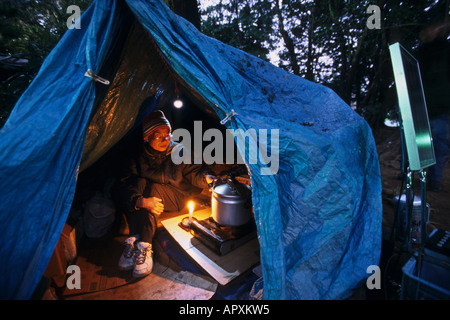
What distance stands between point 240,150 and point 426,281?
1430mm

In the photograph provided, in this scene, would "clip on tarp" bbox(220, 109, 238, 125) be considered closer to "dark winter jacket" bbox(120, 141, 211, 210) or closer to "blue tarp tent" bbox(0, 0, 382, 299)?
"blue tarp tent" bbox(0, 0, 382, 299)

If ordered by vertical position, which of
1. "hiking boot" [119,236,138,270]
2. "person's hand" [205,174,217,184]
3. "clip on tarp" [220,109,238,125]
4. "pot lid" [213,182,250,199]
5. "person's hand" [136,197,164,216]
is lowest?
"hiking boot" [119,236,138,270]

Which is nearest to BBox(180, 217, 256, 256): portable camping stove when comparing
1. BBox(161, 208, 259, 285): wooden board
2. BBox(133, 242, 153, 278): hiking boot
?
BBox(161, 208, 259, 285): wooden board

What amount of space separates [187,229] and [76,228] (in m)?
1.40

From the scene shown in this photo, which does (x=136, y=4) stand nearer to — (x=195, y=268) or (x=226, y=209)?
(x=226, y=209)

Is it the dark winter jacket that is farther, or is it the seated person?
the dark winter jacket

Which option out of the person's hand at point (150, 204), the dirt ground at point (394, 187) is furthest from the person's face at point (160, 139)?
the dirt ground at point (394, 187)

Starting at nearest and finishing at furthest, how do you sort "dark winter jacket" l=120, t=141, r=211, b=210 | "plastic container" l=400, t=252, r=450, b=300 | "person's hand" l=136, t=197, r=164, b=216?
1. "plastic container" l=400, t=252, r=450, b=300
2. "person's hand" l=136, t=197, r=164, b=216
3. "dark winter jacket" l=120, t=141, r=211, b=210

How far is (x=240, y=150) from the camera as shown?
1476mm

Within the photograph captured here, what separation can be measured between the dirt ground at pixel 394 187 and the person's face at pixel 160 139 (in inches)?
126

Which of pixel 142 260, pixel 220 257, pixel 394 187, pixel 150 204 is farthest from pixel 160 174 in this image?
pixel 394 187

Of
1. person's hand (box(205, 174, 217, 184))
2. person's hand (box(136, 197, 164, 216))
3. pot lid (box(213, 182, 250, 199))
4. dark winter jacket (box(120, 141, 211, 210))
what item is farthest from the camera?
person's hand (box(205, 174, 217, 184))

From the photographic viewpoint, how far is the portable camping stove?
6.74ft

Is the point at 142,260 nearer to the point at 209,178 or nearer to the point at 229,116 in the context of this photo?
the point at 209,178
